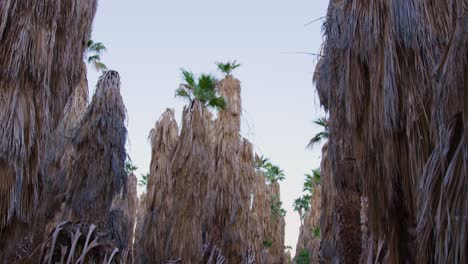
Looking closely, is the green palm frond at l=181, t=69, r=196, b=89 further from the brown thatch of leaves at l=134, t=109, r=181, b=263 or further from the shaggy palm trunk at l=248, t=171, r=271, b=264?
the shaggy palm trunk at l=248, t=171, r=271, b=264

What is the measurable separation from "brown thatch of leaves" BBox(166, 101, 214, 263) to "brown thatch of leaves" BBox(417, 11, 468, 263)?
504 inches

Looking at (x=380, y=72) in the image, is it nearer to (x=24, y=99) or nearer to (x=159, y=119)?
(x=24, y=99)

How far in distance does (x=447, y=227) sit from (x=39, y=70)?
6.01 meters

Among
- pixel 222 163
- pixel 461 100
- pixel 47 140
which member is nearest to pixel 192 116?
pixel 222 163

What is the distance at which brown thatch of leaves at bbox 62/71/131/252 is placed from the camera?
1623 cm

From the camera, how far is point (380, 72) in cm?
645

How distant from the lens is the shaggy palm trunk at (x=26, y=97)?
7.17 meters

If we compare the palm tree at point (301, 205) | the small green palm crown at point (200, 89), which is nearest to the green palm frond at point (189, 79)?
the small green palm crown at point (200, 89)

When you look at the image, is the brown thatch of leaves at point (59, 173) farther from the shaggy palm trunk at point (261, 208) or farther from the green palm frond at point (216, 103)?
the shaggy palm trunk at point (261, 208)

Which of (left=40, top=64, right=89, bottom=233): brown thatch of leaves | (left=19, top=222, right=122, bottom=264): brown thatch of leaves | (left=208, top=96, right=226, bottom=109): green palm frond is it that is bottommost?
(left=19, top=222, right=122, bottom=264): brown thatch of leaves

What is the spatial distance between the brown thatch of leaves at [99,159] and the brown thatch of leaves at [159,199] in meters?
1.69

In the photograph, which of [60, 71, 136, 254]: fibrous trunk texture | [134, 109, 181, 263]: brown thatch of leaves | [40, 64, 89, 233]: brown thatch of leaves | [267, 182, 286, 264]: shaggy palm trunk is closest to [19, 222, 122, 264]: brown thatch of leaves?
[60, 71, 136, 254]: fibrous trunk texture

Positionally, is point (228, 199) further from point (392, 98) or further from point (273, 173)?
point (273, 173)

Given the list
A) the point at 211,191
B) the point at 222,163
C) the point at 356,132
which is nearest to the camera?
the point at 356,132
